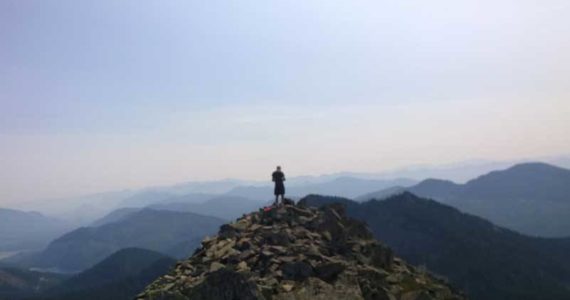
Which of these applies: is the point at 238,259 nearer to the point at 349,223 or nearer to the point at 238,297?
the point at 238,297

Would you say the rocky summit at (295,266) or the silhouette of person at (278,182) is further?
the silhouette of person at (278,182)

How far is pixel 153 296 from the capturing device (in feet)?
125

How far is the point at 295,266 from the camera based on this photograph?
134ft

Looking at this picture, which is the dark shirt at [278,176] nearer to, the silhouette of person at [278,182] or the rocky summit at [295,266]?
the silhouette of person at [278,182]

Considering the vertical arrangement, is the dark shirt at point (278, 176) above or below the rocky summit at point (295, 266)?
above

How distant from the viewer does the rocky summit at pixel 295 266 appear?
36875 millimetres

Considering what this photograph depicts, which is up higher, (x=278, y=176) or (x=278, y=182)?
(x=278, y=176)

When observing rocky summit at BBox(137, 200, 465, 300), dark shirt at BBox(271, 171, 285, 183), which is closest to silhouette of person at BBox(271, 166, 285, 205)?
dark shirt at BBox(271, 171, 285, 183)

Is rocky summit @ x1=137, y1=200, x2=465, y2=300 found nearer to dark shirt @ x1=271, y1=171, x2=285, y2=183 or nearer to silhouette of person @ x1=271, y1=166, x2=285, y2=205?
silhouette of person @ x1=271, y1=166, x2=285, y2=205

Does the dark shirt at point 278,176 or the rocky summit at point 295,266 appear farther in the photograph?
the dark shirt at point 278,176

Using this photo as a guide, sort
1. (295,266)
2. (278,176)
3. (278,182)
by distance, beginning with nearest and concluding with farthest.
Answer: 1. (295,266)
2. (278,176)
3. (278,182)

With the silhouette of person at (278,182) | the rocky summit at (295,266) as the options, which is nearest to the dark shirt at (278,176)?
the silhouette of person at (278,182)

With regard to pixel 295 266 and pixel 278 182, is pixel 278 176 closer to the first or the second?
pixel 278 182

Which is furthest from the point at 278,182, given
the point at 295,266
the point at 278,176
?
the point at 295,266
